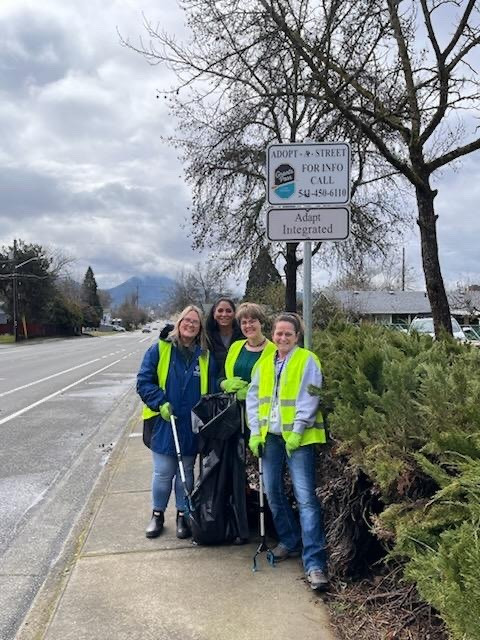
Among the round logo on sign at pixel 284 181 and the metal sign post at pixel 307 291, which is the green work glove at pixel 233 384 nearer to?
the metal sign post at pixel 307 291

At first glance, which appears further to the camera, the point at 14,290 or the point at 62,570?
the point at 14,290

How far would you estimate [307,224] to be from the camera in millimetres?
4863

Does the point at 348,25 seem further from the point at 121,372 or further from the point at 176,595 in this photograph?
the point at 121,372

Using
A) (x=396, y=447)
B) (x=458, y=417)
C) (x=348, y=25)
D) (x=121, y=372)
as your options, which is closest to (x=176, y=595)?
(x=396, y=447)

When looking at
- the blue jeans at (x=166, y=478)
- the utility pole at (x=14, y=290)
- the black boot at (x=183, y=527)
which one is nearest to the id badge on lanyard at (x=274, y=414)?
the blue jeans at (x=166, y=478)

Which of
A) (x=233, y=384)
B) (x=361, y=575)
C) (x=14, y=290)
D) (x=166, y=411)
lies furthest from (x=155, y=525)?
(x=14, y=290)

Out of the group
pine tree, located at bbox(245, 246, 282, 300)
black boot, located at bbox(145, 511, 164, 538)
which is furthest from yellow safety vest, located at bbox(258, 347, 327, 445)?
pine tree, located at bbox(245, 246, 282, 300)

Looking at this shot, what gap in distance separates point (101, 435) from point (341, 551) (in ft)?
22.1

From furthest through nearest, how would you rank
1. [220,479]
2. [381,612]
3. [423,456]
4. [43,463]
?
[43,463], [220,479], [381,612], [423,456]

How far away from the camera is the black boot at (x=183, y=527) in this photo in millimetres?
4656

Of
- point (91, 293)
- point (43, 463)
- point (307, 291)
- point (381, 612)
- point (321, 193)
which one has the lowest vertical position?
point (43, 463)

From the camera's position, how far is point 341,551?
3.62m

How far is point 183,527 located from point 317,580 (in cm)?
140

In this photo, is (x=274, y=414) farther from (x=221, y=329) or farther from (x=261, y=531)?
(x=221, y=329)
